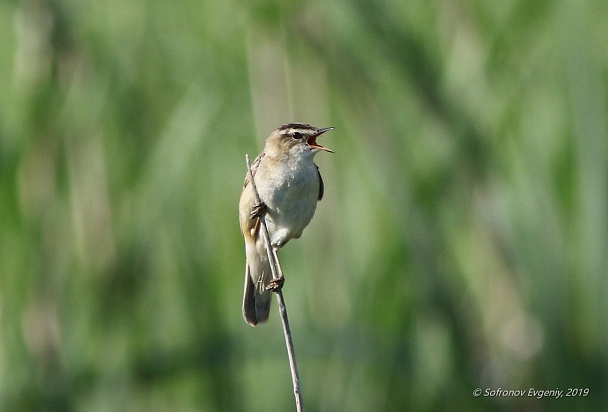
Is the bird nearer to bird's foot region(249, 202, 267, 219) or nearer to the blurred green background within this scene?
bird's foot region(249, 202, 267, 219)

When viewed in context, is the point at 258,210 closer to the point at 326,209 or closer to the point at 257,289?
the point at 257,289

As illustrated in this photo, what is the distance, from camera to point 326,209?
117 inches

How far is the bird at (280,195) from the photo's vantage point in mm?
2195

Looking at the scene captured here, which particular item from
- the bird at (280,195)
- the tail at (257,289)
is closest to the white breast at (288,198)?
the bird at (280,195)

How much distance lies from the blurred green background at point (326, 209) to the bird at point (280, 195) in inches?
9.5

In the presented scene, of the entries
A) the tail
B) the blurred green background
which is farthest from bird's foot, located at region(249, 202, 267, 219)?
the blurred green background

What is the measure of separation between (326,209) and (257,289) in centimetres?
61

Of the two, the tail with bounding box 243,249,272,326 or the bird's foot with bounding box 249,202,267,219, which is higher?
the bird's foot with bounding box 249,202,267,219

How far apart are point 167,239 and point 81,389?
581 mm

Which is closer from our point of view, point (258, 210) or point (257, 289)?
point (258, 210)

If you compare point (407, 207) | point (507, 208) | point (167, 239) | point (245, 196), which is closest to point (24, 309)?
point (167, 239)

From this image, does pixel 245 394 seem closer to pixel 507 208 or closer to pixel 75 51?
pixel 507 208

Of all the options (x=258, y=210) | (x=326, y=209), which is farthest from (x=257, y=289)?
(x=326, y=209)

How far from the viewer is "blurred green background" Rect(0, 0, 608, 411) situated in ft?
7.87
